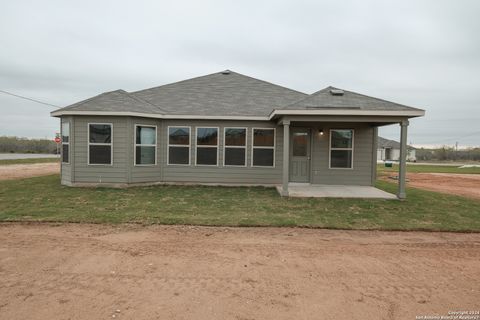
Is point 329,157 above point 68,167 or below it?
above

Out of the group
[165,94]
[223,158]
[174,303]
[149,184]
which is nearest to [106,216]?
[174,303]

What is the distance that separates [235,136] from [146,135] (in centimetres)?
351

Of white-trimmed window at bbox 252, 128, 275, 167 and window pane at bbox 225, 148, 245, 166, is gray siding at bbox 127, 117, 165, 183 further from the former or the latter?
white-trimmed window at bbox 252, 128, 275, 167

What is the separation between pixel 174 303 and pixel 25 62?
1132 inches

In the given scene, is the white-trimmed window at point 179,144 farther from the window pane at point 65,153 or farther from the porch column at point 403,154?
the porch column at point 403,154

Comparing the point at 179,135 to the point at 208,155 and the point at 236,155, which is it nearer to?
the point at 208,155

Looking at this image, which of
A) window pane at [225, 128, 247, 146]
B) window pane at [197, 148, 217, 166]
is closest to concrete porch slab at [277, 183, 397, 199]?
window pane at [225, 128, 247, 146]

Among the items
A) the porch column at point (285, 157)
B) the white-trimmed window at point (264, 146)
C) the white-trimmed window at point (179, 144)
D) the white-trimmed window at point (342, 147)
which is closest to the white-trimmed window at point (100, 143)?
the white-trimmed window at point (179, 144)

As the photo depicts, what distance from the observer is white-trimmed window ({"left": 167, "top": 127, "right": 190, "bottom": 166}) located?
36.1 ft

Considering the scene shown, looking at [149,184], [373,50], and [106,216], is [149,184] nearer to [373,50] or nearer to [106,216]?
[106,216]

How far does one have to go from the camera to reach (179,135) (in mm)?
11023

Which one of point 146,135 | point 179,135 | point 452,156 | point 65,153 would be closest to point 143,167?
point 146,135

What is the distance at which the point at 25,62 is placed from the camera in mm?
23062

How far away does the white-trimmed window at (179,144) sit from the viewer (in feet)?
36.1
